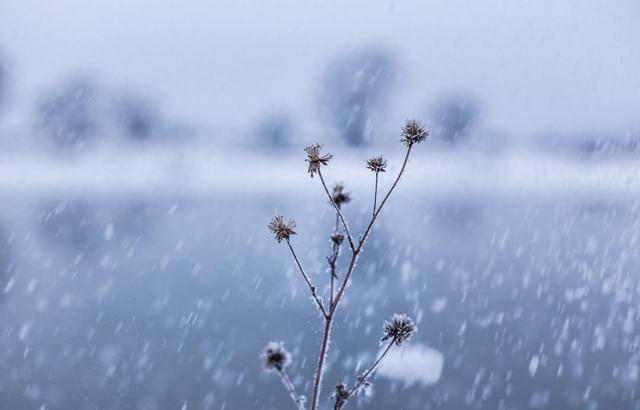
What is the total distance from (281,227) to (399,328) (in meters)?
0.64

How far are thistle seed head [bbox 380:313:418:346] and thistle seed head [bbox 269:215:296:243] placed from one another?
544 millimetres

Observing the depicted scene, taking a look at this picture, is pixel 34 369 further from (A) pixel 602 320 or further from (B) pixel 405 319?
(A) pixel 602 320

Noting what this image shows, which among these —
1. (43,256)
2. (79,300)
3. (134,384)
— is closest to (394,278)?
(134,384)

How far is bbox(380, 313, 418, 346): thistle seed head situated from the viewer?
6.52 feet

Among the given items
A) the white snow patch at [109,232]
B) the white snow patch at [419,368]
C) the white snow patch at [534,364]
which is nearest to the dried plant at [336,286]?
the white snow patch at [419,368]

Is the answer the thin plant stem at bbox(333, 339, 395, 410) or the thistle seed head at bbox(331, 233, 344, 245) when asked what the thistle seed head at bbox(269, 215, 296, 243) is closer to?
the thistle seed head at bbox(331, 233, 344, 245)

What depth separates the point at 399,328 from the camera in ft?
6.60

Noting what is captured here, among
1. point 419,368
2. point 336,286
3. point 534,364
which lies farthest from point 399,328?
point 534,364

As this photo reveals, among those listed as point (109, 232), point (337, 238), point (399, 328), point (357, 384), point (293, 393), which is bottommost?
point (293, 393)

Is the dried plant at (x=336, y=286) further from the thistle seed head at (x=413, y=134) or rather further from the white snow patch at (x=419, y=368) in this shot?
the white snow patch at (x=419, y=368)

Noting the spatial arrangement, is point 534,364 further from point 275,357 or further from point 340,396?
point 275,357

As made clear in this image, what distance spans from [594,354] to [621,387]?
192 cm

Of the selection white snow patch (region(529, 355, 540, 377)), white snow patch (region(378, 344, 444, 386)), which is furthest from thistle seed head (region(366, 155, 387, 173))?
white snow patch (region(529, 355, 540, 377))

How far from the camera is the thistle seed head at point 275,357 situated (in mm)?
1724
